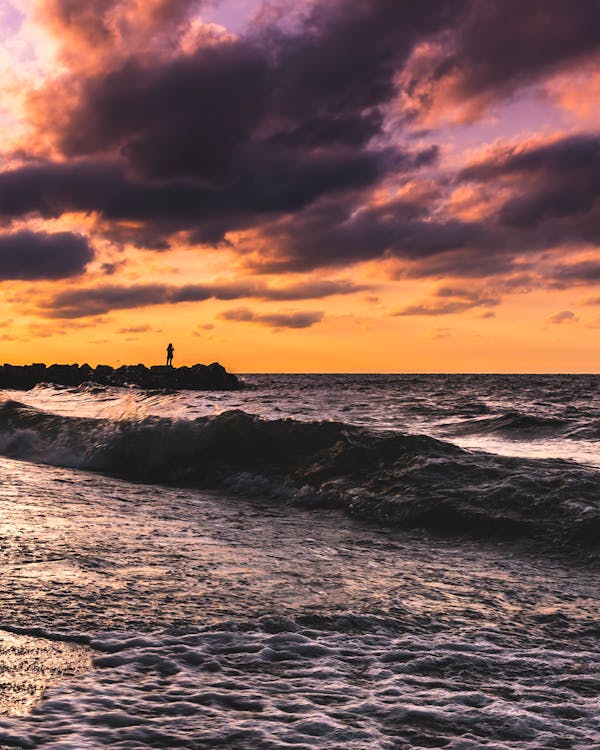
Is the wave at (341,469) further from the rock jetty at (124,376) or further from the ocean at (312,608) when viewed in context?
the rock jetty at (124,376)

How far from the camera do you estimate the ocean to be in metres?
2.75

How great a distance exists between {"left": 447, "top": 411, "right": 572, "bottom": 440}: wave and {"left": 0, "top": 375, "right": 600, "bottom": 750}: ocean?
20.1 ft

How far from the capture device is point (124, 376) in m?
49.2

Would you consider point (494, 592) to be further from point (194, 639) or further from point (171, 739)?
point (171, 739)

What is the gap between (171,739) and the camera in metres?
2.55

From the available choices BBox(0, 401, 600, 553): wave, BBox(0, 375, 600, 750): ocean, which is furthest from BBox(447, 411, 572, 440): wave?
BBox(0, 375, 600, 750): ocean

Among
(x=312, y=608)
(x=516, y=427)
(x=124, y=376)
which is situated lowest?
(x=312, y=608)

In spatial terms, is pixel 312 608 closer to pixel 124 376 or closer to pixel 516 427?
pixel 516 427

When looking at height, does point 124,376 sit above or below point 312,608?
above

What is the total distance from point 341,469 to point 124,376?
41.7m

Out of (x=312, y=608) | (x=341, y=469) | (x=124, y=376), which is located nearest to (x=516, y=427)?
(x=341, y=469)

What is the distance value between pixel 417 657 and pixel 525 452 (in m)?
9.21

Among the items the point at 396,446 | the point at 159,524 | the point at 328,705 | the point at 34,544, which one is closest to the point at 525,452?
the point at 396,446

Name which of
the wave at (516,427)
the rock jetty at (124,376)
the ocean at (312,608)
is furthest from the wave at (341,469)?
the rock jetty at (124,376)
